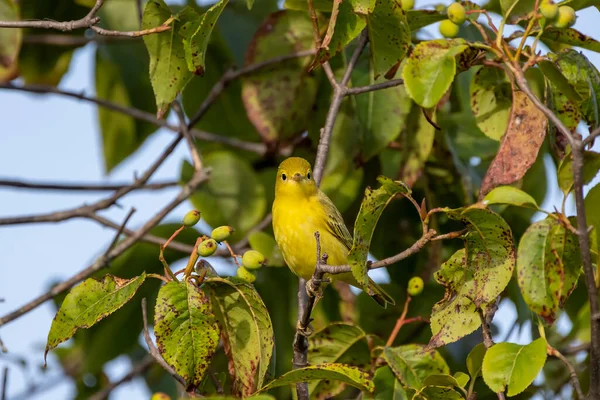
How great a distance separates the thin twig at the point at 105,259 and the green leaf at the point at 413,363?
130 centimetres

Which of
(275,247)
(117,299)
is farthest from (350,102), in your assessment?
(117,299)

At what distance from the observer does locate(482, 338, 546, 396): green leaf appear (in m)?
2.45

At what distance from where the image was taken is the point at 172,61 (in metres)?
3.19

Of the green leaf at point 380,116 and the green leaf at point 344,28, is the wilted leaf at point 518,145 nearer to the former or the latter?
the green leaf at point 344,28

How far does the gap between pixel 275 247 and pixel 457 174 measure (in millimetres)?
1029

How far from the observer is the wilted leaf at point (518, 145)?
298 cm

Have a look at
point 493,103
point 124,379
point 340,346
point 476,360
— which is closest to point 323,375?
point 476,360

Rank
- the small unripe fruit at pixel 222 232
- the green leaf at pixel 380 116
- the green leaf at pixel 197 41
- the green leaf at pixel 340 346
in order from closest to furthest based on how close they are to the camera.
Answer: the small unripe fruit at pixel 222 232 → the green leaf at pixel 197 41 → the green leaf at pixel 340 346 → the green leaf at pixel 380 116

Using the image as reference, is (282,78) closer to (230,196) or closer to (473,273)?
(230,196)

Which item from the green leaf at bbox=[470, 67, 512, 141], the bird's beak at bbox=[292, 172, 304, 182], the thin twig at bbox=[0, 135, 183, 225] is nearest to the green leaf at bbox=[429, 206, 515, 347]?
the green leaf at bbox=[470, 67, 512, 141]

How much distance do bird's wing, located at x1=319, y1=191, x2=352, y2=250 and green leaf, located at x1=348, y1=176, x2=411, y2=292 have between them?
1736 mm

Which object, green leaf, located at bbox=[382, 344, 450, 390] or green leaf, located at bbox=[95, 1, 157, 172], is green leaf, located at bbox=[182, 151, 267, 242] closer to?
green leaf, located at bbox=[95, 1, 157, 172]

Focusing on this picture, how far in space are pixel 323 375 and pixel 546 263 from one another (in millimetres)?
746

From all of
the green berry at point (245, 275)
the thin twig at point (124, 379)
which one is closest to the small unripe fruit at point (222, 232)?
the green berry at point (245, 275)
